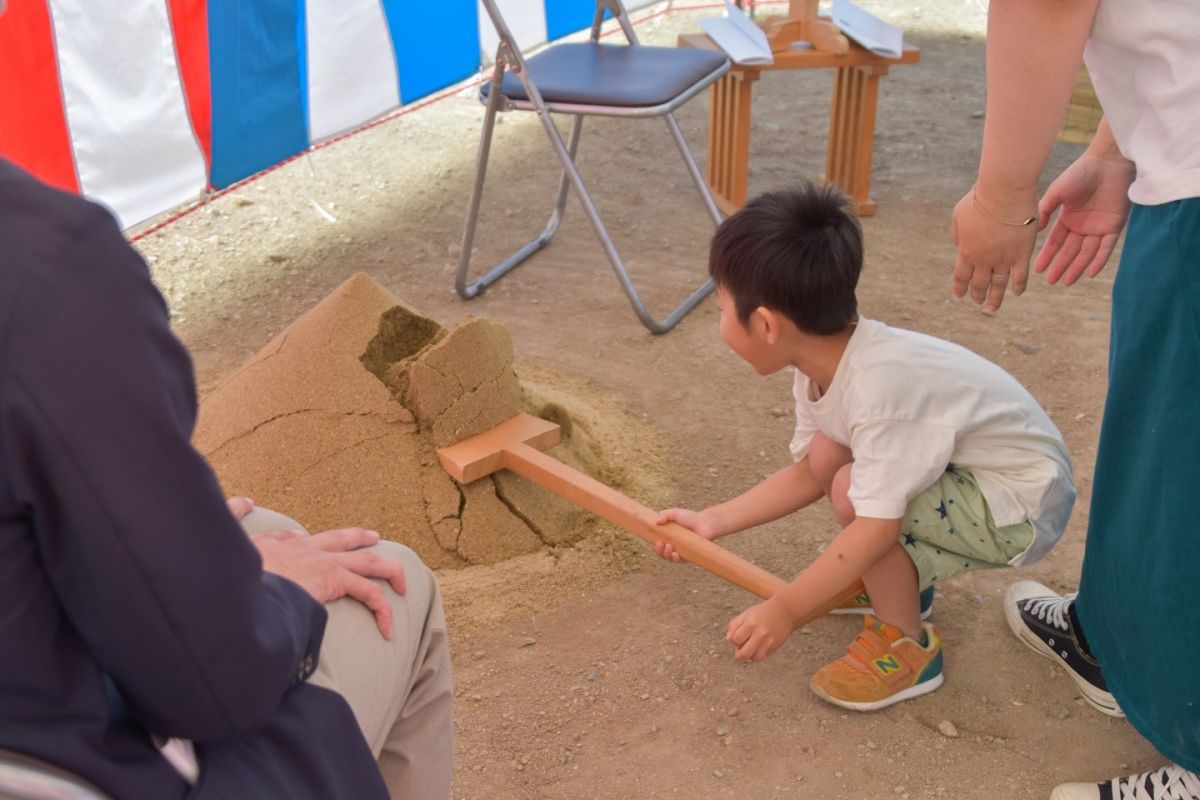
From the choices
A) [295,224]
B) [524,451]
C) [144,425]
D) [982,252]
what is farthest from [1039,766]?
[295,224]

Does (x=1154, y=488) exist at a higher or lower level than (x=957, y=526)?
higher

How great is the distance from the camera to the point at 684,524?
2.31 m

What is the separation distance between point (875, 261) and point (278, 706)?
3329 mm

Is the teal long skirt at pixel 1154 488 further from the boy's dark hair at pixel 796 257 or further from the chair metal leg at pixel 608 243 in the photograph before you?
the chair metal leg at pixel 608 243

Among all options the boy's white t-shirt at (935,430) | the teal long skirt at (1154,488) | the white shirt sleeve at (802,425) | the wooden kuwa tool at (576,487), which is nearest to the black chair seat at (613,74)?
the wooden kuwa tool at (576,487)

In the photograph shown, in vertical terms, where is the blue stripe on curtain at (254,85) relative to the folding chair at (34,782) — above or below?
below

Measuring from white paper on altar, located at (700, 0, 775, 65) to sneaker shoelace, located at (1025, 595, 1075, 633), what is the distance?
2241 mm

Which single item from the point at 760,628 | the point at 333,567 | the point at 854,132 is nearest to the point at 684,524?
the point at 760,628

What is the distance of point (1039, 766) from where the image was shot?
202cm

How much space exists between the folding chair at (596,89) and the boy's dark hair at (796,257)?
4.19 ft

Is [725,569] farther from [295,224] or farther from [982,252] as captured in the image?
[295,224]

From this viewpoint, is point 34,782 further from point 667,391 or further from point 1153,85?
point 667,391

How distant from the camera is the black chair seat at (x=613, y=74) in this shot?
3291 millimetres

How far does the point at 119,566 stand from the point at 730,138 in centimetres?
382
